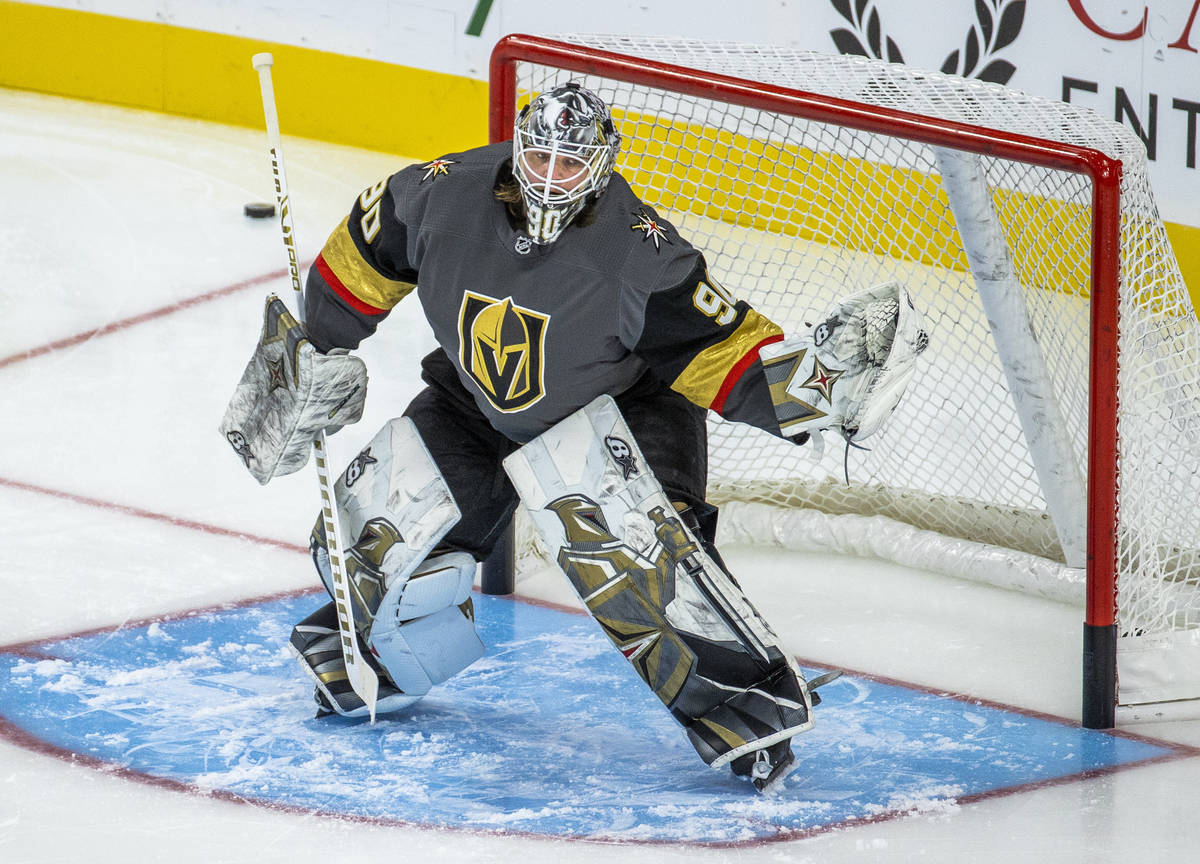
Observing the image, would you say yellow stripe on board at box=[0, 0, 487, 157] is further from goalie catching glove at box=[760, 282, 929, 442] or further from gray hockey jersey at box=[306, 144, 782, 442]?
goalie catching glove at box=[760, 282, 929, 442]

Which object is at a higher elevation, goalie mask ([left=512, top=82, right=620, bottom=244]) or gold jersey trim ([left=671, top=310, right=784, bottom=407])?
goalie mask ([left=512, top=82, right=620, bottom=244])

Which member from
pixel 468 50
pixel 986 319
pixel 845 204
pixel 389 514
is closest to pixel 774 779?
pixel 389 514

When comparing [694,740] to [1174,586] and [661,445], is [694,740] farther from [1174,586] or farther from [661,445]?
[1174,586]

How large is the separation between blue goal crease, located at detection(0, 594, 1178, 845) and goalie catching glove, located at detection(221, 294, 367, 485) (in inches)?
17.8

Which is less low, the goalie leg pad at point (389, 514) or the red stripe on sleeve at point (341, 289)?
the red stripe on sleeve at point (341, 289)

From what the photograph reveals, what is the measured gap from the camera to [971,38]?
5324 mm

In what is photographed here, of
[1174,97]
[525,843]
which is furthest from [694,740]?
[1174,97]

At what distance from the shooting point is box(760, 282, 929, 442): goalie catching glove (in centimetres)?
279

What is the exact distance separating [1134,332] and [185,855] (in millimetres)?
1795

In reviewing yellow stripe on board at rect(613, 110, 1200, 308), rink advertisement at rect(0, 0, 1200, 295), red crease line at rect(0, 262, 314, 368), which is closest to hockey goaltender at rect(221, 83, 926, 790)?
yellow stripe on board at rect(613, 110, 1200, 308)

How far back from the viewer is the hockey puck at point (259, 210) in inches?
247

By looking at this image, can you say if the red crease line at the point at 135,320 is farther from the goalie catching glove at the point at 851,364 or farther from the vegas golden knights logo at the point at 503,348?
the goalie catching glove at the point at 851,364

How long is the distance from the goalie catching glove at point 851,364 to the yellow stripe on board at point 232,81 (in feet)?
12.4

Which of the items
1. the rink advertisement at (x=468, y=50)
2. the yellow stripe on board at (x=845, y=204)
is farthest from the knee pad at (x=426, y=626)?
the rink advertisement at (x=468, y=50)
